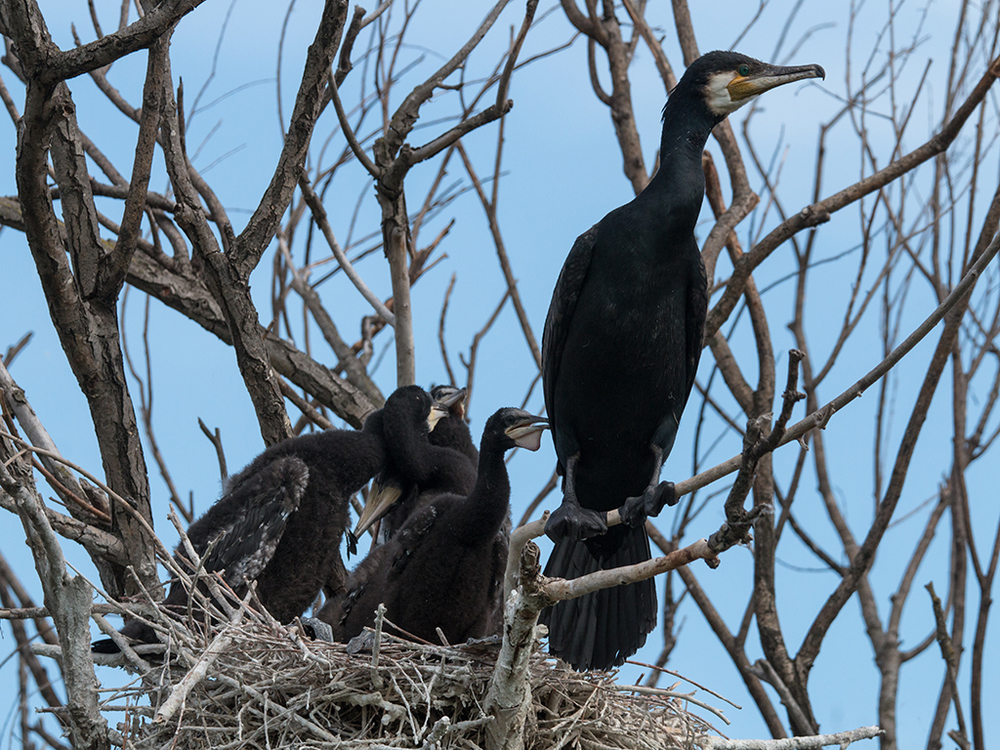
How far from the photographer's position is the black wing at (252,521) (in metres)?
4.55

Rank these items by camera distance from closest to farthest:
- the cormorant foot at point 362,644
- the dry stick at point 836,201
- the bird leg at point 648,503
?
the bird leg at point 648,503
the cormorant foot at point 362,644
the dry stick at point 836,201

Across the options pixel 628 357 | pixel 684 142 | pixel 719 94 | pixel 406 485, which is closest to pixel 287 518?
pixel 406 485

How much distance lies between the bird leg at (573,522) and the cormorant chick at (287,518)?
4.42 ft

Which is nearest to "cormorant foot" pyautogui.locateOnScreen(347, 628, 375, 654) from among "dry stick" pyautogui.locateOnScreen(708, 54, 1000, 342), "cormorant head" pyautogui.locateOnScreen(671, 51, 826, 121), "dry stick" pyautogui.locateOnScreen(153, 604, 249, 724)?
"dry stick" pyautogui.locateOnScreen(153, 604, 249, 724)

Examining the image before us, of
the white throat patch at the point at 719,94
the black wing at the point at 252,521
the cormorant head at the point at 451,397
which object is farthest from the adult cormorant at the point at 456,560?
the white throat patch at the point at 719,94

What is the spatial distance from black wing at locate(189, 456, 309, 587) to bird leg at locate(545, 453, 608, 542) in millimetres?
1345

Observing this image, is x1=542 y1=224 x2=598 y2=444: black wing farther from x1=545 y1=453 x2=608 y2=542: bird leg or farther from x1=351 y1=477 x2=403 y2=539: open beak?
x1=351 y1=477 x2=403 y2=539: open beak

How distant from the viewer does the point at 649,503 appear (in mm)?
3639

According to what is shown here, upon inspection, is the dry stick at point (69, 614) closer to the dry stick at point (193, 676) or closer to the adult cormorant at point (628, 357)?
the dry stick at point (193, 676)

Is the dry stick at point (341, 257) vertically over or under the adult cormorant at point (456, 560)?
over

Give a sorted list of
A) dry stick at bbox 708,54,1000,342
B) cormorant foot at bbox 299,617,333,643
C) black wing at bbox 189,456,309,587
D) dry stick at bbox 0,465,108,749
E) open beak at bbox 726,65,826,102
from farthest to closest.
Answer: dry stick at bbox 708,54,1000,342 → black wing at bbox 189,456,309,587 → cormorant foot at bbox 299,617,333,643 → open beak at bbox 726,65,826,102 → dry stick at bbox 0,465,108,749

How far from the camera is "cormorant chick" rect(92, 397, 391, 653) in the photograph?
180 inches

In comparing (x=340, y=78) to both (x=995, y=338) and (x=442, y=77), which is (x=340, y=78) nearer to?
(x=442, y=77)

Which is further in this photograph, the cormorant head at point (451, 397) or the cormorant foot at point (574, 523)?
the cormorant head at point (451, 397)
